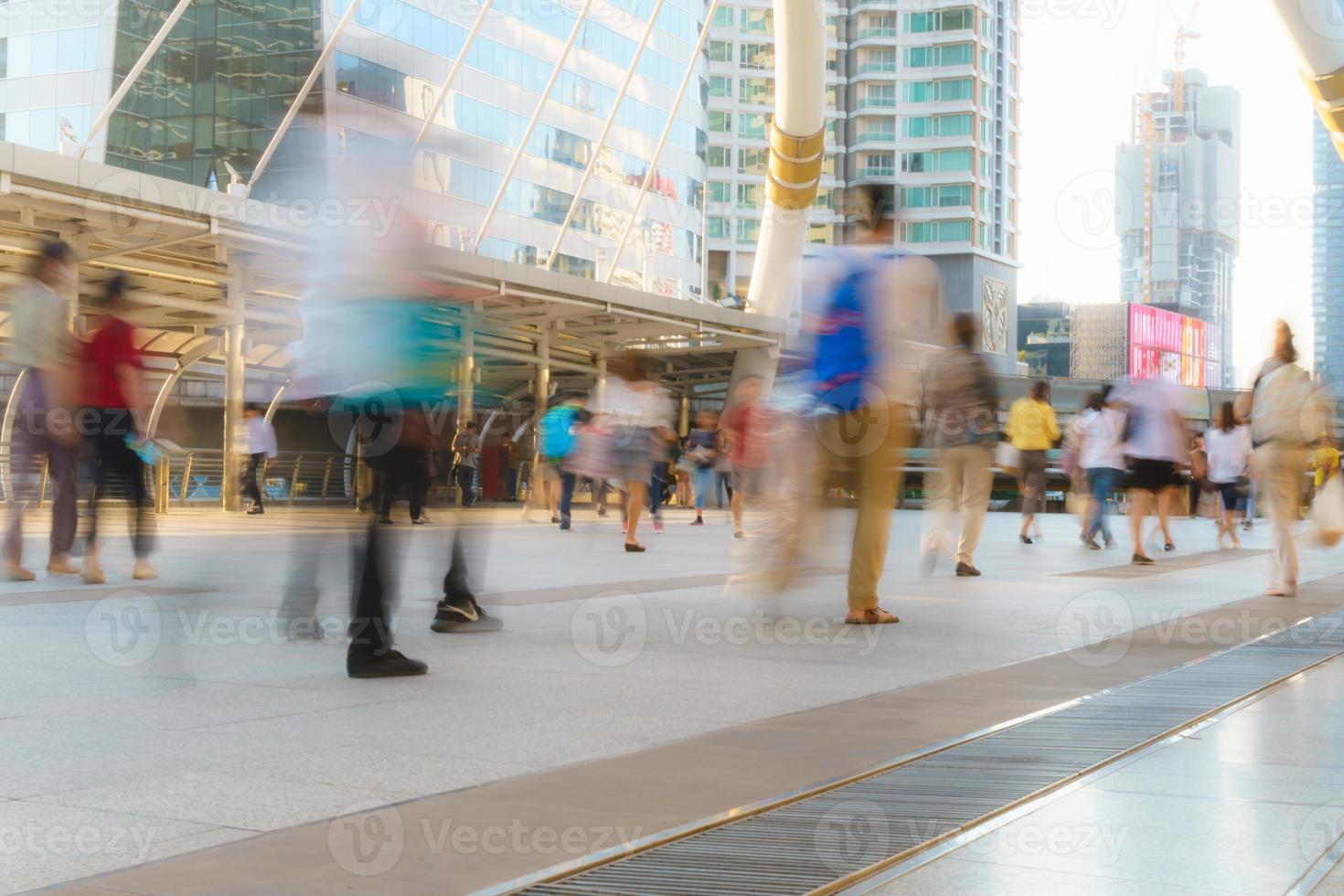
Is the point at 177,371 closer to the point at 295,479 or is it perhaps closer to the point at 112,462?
the point at 295,479

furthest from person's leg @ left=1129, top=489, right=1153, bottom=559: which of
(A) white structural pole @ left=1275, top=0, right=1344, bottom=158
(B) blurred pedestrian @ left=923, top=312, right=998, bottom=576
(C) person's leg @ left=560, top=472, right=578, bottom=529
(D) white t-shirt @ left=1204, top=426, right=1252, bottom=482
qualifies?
(A) white structural pole @ left=1275, top=0, right=1344, bottom=158

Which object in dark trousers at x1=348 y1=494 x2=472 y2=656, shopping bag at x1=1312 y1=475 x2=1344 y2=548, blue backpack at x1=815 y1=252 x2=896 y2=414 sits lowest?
dark trousers at x1=348 y1=494 x2=472 y2=656

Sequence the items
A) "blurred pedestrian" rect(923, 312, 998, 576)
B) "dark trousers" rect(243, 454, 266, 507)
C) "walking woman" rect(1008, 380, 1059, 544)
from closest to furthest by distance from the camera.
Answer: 1. "blurred pedestrian" rect(923, 312, 998, 576)
2. "walking woman" rect(1008, 380, 1059, 544)
3. "dark trousers" rect(243, 454, 266, 507)

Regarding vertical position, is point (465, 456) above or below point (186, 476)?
above

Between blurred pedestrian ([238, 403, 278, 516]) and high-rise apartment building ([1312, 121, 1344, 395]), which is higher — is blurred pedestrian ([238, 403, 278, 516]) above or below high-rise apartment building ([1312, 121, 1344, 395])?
below

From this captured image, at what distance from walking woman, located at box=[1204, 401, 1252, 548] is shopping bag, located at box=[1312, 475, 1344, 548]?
6.90 m

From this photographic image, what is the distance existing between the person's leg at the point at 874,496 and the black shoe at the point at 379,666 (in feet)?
8.55

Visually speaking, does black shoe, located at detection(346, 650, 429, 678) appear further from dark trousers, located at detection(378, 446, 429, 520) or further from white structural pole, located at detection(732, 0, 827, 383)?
white structural pole, located at detection(732, 0, 827, 383)

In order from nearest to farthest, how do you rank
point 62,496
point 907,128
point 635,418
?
point 62,496
point 635,418
point 907,128

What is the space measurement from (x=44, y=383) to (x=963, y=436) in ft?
20.8

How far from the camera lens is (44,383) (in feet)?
28.0

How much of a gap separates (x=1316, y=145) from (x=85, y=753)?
6276 inches

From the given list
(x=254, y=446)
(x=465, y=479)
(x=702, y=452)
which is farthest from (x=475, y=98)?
(x=702, y=452)

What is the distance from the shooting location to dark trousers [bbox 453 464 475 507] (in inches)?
975
